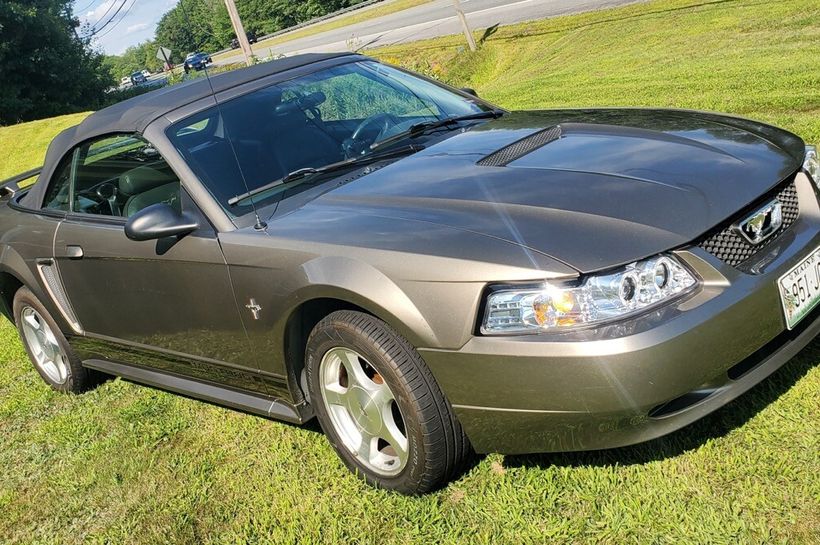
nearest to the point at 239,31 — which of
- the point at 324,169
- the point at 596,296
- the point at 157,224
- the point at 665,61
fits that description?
the point at 665,61

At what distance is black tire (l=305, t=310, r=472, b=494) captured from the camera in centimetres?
279

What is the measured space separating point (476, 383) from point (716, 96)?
653 cm

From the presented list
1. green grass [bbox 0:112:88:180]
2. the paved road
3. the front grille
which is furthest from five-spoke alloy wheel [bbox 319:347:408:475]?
green grass [bbox 0:112:88:180]

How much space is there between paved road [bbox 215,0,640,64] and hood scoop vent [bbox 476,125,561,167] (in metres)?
15.2

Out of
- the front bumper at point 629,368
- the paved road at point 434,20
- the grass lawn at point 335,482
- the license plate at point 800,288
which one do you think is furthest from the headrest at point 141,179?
the paved road at point 434,20

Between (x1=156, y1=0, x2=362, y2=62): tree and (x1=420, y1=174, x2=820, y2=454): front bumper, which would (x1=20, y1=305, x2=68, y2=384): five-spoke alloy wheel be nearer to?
(x1=420, y1=174, x2=820, y2=454): front bumper

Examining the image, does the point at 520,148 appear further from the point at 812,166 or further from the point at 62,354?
the point at 62,354

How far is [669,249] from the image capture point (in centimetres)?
256

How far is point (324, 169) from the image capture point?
12.0ft

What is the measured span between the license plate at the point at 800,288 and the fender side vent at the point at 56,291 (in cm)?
349

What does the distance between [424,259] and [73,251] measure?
2.28 m

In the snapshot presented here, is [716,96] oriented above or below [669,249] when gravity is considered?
below

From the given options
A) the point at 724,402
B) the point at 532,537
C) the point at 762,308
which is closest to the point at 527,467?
the point at 532,537

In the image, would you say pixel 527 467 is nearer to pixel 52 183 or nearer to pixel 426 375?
pixel 426 375
